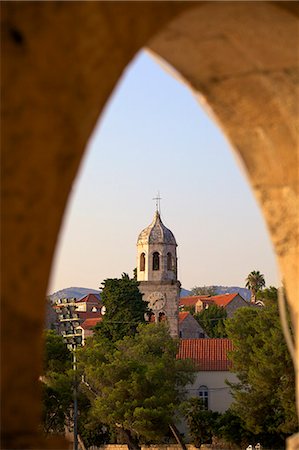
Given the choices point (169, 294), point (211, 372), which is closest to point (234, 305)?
point (169, 294)

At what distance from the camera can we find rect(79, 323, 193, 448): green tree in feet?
109

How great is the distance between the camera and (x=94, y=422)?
36.0m

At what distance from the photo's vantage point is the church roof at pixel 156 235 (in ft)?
207

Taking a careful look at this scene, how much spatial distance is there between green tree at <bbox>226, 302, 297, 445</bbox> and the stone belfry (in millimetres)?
25305

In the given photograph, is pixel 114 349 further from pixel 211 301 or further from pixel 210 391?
pixel 211 301

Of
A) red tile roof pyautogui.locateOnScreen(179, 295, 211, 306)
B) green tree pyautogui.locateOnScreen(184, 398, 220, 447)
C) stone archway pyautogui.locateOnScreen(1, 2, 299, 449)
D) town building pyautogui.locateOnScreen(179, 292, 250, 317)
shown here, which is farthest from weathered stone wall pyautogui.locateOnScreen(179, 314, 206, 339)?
stone archway pyautogui.locateOnScreen(1, 2, 299, 449)

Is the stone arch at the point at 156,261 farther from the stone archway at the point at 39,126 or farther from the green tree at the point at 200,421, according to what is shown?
the stone archway at the point at 39,126

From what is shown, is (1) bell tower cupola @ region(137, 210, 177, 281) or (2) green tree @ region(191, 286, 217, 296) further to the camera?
(2) green tree @ region(191, 286, 217, 296)

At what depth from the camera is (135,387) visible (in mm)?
33438

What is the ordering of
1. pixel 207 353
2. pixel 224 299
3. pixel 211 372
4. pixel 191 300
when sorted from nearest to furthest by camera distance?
pixel 211 372 < pixel 207 353 < pixel 224 299 < pixel 191 300

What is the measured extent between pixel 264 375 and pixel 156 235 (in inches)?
1269

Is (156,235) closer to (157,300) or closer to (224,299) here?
(157,300)

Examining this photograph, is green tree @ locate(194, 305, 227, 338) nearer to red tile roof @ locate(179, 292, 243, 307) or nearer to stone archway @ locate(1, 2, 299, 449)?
Answer: red tile roof @ locate(179, 292, 243, 307)

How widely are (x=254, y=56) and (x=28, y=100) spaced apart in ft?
5.15
